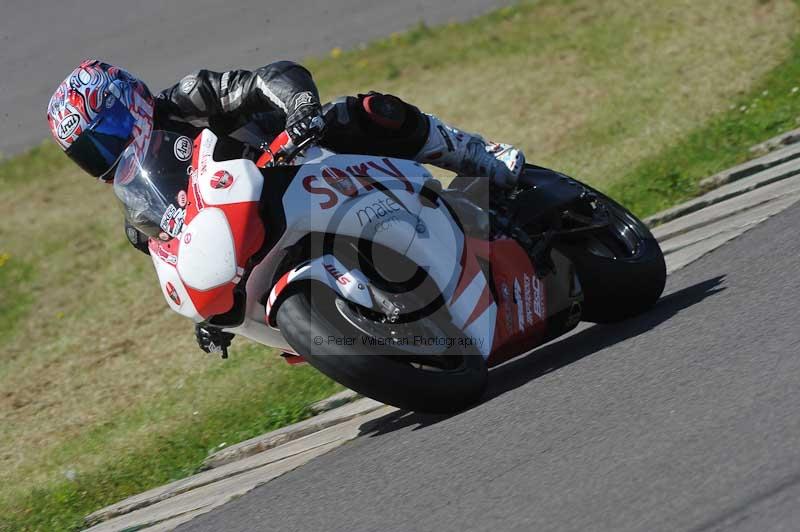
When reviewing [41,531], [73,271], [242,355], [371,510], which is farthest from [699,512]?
[73,271]

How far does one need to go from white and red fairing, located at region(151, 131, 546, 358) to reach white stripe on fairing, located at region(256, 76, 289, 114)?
0.79 feet

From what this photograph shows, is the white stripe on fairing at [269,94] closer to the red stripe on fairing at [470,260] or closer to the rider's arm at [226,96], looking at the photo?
the rider's arm at [226,96]

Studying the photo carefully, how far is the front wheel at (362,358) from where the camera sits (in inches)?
163

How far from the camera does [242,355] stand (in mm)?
7410

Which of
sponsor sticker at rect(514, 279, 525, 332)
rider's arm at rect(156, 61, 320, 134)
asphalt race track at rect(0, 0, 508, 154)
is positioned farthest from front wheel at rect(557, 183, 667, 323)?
asphalt race track at rect(0, 0, 508, 154)

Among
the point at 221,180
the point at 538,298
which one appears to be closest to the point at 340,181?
the point at 221,180

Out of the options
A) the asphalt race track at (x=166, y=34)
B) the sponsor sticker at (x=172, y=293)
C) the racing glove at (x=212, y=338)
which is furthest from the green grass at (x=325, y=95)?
the sponsor sticker at (x=172, y=293)

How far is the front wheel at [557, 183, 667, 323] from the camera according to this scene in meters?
5.27

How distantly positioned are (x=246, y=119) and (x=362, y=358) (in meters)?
1.54

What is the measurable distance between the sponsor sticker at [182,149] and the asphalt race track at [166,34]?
725 centimetres

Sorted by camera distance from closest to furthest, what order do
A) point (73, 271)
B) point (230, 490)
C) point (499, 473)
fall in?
1. point (499, 473)
2. point (230, 490)
3. point (73, 271)

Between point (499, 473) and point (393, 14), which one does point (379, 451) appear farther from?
point (393, 14)

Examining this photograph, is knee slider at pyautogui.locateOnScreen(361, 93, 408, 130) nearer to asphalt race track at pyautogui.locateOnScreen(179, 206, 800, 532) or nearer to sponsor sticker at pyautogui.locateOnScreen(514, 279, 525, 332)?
sponsor sticker at pyautogui.locateOnScreen(514, 279, 525, 332)

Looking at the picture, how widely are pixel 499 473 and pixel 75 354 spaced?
5.14 metres
